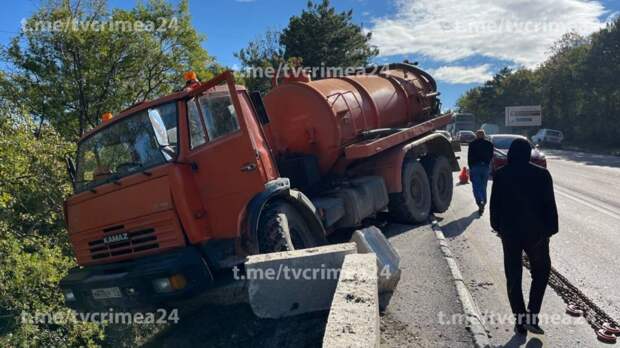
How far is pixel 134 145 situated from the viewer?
4852 mm

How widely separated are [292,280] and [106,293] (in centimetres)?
179

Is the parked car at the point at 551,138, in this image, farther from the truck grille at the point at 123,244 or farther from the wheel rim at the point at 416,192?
the truck grille at the point at 123,244

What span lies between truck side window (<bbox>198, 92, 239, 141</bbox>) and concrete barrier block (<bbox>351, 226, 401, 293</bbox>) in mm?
1839

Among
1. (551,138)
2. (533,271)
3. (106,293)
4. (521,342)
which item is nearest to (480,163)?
(533,271)

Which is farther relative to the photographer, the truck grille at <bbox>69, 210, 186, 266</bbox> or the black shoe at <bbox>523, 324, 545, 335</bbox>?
the truck grille at <bbox>69, 210, 186, 266</bbox>

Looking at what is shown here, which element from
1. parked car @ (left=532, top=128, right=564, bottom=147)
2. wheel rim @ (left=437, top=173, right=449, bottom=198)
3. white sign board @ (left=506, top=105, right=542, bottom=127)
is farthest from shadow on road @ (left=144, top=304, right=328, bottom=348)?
white sign board @ (left=506, top=105, right=542, bottom=127)

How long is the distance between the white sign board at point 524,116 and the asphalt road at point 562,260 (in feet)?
112

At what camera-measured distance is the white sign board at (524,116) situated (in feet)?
142

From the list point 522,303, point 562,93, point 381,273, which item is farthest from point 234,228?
point 562,93

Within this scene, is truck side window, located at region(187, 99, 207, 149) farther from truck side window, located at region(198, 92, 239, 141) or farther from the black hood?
the black hood

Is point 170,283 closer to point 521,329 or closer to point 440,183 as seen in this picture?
point 521,329

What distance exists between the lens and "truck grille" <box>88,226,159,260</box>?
4570mm

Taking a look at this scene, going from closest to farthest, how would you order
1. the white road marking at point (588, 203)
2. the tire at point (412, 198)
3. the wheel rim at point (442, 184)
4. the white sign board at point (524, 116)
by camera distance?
the tire at point (412, 198), the white road marking at point (588, 203), the wheel rim at point (442, 184), the white sign board at point (524, 116)

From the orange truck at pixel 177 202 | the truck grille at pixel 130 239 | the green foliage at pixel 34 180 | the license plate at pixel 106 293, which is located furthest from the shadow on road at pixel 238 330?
the green foliage at pixel 34 180
